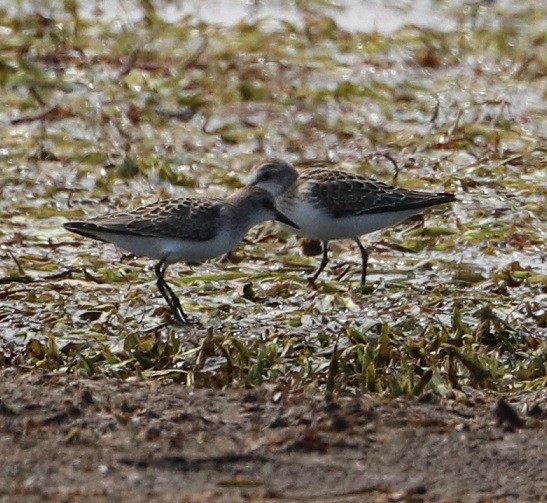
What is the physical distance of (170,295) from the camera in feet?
27.2

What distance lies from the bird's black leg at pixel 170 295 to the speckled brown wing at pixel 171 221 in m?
0.18

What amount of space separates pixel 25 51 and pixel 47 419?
703cm

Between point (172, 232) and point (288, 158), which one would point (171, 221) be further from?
point (288, 158)

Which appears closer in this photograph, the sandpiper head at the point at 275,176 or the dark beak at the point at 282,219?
the dark beak at the point at 282,219

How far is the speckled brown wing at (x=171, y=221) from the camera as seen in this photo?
8.22 meters

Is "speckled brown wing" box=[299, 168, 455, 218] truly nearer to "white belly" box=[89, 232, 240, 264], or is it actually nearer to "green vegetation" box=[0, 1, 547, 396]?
"green vegetation" box=[0, 1, 547, 396]

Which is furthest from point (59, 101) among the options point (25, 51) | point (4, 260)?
point (4, 260)

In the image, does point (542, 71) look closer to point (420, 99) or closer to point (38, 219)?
point (420, 99)

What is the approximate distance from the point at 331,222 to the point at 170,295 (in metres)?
1.11

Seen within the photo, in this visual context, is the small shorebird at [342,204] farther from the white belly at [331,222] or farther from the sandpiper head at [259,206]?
the sandpiper head at [259,206]

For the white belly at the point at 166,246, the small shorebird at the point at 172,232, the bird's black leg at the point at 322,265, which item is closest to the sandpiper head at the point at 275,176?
the bird's black leg at the point at 322,265

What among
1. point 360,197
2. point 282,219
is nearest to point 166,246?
point 282,219

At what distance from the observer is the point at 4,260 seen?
360 inches

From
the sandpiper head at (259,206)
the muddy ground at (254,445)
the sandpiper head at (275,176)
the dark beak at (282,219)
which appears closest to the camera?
the muddy ground at (254,445)
